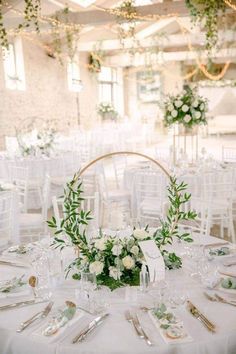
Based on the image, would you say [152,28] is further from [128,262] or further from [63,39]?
[128,262]

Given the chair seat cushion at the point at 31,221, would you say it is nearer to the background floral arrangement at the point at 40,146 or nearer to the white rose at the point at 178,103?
the white rose at the point at 178,103

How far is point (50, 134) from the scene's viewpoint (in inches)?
277

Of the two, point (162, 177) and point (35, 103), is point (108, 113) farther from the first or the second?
point (162, 177)

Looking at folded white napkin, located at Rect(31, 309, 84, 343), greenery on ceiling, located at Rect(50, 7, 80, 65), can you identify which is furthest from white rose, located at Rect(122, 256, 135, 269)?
greenery on ceiling, located at Rect(50, 7, 80, 65)

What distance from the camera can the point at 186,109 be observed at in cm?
524

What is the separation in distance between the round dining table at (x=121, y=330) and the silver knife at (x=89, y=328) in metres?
0.02

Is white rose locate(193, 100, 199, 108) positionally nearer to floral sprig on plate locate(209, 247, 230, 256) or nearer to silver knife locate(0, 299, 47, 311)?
floral sprig on plate locate(209, 247, 230, 256)

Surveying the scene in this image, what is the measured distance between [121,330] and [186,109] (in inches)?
155

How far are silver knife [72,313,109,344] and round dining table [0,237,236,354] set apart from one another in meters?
0.02

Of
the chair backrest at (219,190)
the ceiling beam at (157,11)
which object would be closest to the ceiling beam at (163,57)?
the ceiling beam at (157,11)

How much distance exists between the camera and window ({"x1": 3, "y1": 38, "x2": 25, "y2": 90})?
Answer: 34.4 feet

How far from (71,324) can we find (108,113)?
13312 mm

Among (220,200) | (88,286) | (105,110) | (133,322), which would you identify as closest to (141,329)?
(133,322)

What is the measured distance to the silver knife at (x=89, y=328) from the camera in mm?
1713
